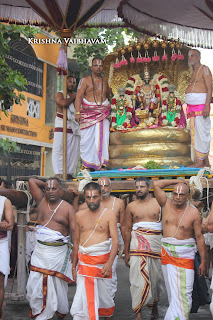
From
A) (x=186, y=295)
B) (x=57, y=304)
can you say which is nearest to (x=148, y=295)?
(x=186, y=295)

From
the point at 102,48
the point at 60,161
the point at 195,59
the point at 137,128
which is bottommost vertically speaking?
the point at 60,161

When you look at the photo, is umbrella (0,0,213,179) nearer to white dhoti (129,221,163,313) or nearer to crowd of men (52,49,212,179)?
crowd of men (52,49,212,179)

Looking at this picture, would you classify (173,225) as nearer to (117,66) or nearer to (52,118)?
(117,66)

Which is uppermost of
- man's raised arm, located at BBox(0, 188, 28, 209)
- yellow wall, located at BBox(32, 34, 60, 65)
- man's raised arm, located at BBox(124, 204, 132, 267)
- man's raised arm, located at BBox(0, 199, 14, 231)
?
yellow wall, located at BBox(32, 34, 60, 65)

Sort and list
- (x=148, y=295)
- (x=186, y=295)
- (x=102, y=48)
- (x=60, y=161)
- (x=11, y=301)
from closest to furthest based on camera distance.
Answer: (x=186, y=295), (x=148, y=295), (x=11, y=301), (x=60, y=161), (x=102, y=48)

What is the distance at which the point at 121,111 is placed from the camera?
435 inches

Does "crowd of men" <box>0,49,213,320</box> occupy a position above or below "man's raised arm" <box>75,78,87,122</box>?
below

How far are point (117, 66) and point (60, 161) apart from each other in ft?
8.24

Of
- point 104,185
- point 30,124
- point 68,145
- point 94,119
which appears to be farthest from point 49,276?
point 30,124

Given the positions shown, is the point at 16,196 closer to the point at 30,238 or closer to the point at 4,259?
the point at 4,259

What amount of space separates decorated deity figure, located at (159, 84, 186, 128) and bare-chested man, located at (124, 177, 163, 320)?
399 cm

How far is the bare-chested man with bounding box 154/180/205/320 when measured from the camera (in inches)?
237

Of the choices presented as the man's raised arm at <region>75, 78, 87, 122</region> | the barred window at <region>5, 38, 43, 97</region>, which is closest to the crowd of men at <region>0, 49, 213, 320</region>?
the man's raised arm at <region>75, 78, 87, 122</region>

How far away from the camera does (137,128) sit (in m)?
10.8
